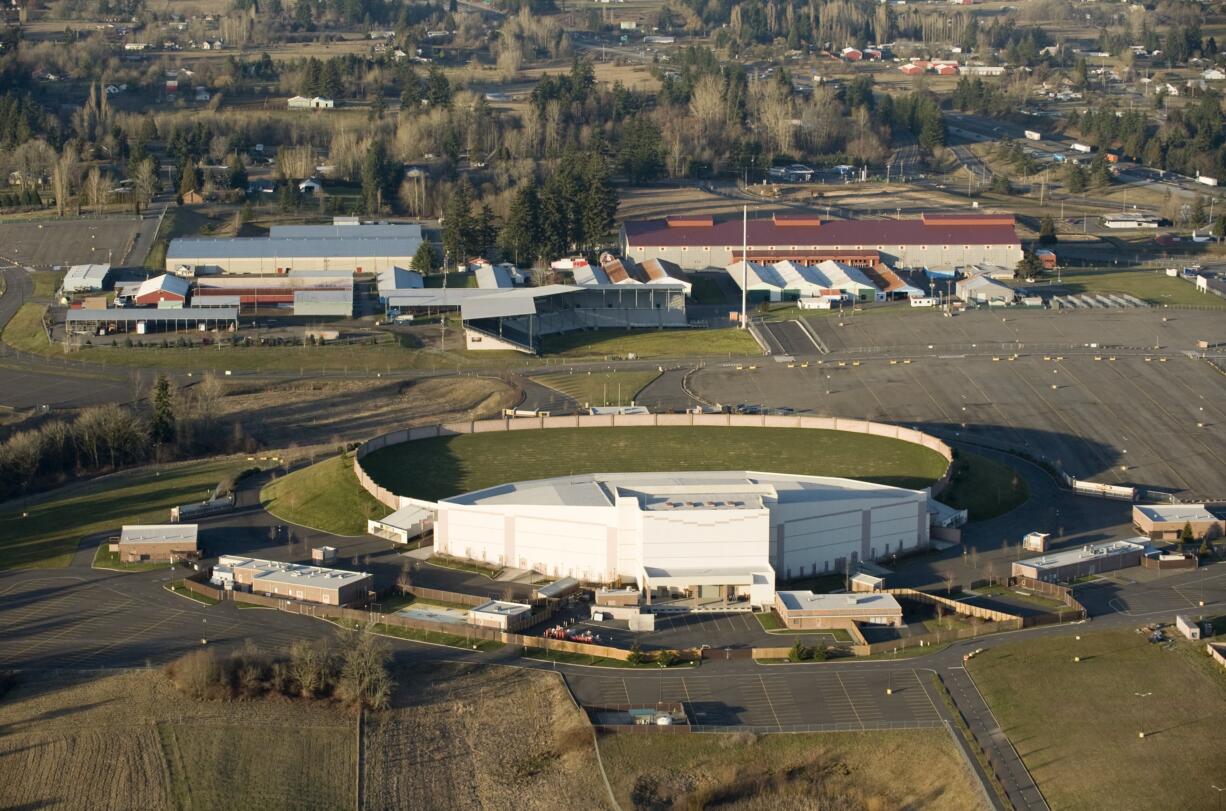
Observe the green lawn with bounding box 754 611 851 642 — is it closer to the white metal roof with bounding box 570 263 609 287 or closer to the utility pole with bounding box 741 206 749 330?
the utility pole with bounding box 741 206 749 330

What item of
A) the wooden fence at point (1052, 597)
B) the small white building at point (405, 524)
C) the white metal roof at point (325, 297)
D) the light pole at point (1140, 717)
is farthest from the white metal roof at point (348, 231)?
the light pole at point (1140, 717)

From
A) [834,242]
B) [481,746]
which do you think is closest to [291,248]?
[834,242]

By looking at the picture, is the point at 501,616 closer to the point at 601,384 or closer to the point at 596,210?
the point at 601,384

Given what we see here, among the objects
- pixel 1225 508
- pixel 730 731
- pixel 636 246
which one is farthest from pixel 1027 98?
pixel 730 731

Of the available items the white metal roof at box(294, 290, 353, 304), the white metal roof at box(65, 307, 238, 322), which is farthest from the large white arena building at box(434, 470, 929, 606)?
the white metal roof at box(294, 290, 353, 304)

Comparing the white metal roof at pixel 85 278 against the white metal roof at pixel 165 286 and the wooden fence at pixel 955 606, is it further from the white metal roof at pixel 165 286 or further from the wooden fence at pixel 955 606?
the wooden fence at pixel 955 606

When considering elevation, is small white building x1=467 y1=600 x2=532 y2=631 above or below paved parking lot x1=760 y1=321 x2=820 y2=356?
above
